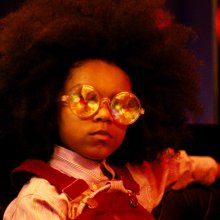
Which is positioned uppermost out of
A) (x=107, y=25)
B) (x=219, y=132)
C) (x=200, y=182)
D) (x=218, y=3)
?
(x=218, y=3)

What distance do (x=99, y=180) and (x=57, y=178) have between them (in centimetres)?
9

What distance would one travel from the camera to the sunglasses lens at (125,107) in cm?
66

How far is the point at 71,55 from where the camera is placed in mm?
666

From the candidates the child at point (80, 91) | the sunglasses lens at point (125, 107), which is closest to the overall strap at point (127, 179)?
the child at point (80, 91)

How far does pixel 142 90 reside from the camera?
0.75 m

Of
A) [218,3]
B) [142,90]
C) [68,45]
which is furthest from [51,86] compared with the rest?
[218,3]

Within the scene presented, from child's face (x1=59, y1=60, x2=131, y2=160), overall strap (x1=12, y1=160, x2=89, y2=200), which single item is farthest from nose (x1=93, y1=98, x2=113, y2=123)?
overall strap (x1=12, y1=160, x2=89, y2=200)

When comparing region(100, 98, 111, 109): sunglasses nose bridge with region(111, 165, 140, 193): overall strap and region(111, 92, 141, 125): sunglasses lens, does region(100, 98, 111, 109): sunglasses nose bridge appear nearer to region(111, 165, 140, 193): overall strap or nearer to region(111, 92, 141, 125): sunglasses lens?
region(111, 92, 141, 125): sunglasses lens

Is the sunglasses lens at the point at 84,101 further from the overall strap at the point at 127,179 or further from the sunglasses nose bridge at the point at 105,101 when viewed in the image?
the overall strap at the point at 127,179

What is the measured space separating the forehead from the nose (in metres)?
0.01

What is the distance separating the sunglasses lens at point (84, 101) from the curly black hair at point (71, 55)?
41 mm

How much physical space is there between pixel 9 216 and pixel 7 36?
0.28 meters

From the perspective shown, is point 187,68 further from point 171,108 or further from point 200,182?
point 200,182

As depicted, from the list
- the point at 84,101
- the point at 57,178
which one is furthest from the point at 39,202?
the point at 84,101
